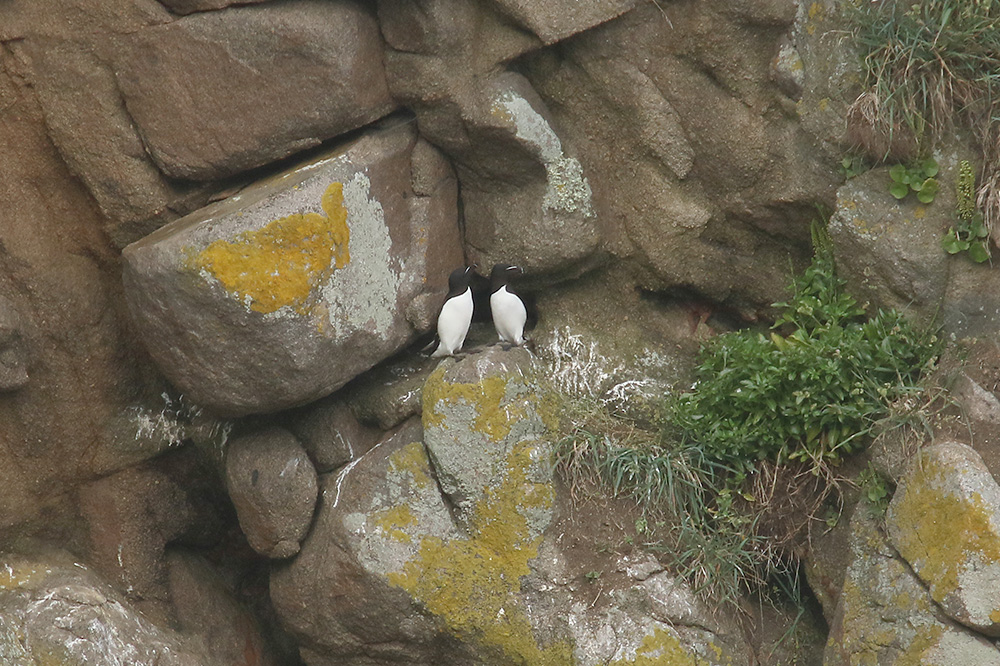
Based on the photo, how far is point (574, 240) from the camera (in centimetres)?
625

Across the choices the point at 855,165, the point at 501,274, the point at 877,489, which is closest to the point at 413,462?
the point at 501,274

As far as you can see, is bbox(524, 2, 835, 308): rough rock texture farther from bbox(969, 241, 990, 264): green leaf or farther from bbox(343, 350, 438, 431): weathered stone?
bbox(343, 350, 438, 431): weathered stone

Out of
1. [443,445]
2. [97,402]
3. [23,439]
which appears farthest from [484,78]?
[23,439]

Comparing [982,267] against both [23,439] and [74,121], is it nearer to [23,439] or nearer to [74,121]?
[74,121]

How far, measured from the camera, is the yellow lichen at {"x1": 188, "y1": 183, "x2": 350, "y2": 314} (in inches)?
211

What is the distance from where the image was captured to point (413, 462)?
5891mm

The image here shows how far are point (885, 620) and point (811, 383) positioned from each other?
3.82ft

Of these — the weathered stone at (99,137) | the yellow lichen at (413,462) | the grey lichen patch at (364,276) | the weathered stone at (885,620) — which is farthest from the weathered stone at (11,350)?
the weathered stone at (885,620)

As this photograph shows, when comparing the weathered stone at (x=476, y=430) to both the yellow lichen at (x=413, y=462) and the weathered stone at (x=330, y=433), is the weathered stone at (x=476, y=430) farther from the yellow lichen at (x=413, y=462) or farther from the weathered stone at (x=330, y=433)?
the weathered stone at (x=330, y=433)

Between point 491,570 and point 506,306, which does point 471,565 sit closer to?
point 491,570

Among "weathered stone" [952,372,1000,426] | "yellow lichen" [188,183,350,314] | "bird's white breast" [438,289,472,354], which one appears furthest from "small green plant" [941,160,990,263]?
"yellow lichen" [188,183,350,314]

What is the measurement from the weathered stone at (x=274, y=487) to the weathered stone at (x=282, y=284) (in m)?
0.33

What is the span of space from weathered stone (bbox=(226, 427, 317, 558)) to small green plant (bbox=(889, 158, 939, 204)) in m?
3.33

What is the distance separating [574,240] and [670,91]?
3.14 feet
